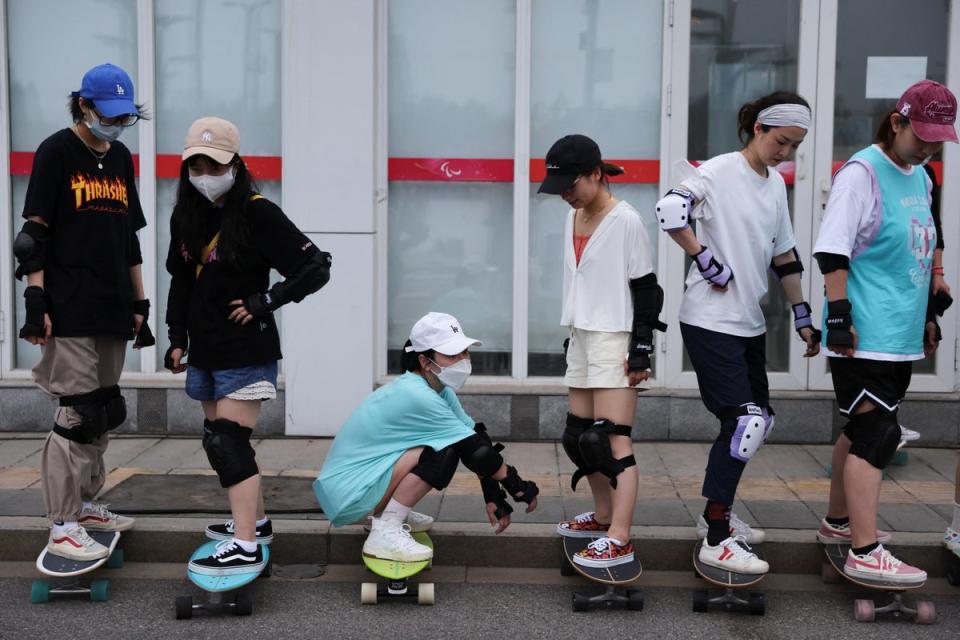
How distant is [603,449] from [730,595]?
798 mm

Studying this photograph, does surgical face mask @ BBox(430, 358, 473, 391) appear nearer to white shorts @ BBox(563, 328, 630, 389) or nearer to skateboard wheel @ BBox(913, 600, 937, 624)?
white shorts @ BBox(563, 328, 630, 389)

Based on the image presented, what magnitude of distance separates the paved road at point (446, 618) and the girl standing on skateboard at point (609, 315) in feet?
0.98

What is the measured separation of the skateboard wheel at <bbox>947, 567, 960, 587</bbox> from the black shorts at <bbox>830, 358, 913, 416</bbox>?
2.83 ft

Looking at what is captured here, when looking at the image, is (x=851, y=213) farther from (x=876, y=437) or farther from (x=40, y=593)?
(x=40, y=593)

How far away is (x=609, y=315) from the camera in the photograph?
468cm

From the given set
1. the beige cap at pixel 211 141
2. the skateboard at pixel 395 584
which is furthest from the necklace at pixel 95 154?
the skateboard at pixel 395 584

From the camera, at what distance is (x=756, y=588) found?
4879mm

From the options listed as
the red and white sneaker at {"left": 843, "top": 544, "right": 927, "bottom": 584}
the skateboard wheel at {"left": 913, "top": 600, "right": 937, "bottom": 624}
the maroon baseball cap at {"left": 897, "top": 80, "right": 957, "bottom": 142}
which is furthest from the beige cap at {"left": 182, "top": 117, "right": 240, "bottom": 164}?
the skateboard wheel at {"left": 913, "top": 600, "right": 937, "bottom": 624}

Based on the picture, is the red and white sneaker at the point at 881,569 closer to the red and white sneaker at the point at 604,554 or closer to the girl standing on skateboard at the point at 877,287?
the girl standing on skateboard at the point at 877,287

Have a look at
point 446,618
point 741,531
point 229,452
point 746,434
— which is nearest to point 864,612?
point 741,531

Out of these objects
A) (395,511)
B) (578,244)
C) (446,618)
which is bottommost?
(446,618)

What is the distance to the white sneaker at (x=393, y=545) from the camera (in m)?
4.62

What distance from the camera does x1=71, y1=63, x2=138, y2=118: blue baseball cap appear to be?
467cm

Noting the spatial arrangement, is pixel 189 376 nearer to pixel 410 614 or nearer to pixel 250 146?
pixel 410 614
